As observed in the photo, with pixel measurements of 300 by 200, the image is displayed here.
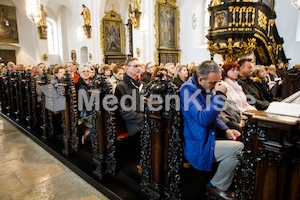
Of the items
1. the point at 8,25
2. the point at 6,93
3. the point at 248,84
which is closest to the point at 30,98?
the point at 6,93

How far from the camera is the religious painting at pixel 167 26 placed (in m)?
11.3

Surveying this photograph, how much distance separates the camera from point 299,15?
9898 mm

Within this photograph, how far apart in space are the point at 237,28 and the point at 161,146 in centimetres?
670

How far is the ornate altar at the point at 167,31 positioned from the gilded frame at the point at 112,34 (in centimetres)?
402

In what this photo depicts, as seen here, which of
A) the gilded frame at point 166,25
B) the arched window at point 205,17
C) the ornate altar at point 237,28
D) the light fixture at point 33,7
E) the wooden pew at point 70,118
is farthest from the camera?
the arched window at point 205,17

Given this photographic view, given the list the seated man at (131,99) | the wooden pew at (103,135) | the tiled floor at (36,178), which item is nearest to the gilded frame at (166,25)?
the seated man at (131,99)

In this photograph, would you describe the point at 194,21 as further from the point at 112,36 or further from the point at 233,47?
the point at 112,36

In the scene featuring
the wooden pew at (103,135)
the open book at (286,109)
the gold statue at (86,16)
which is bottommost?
the wooden pew at (103,135)

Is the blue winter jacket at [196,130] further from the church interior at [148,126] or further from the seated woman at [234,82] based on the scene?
the seated woman at [234,82]

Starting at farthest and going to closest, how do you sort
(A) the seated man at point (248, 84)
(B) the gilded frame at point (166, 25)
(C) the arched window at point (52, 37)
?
(C) the arched window at point (52, 37) < (B) the gilded frame at point (166, 25) < (A) the seated man at point (248, 84)

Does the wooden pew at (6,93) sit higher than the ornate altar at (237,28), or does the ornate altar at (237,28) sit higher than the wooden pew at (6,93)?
the ornate altar at (237,28)

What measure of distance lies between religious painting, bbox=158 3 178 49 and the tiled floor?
8.84m

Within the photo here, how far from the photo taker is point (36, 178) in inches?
115

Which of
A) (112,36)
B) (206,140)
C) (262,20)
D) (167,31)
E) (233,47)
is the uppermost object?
(112,36)
